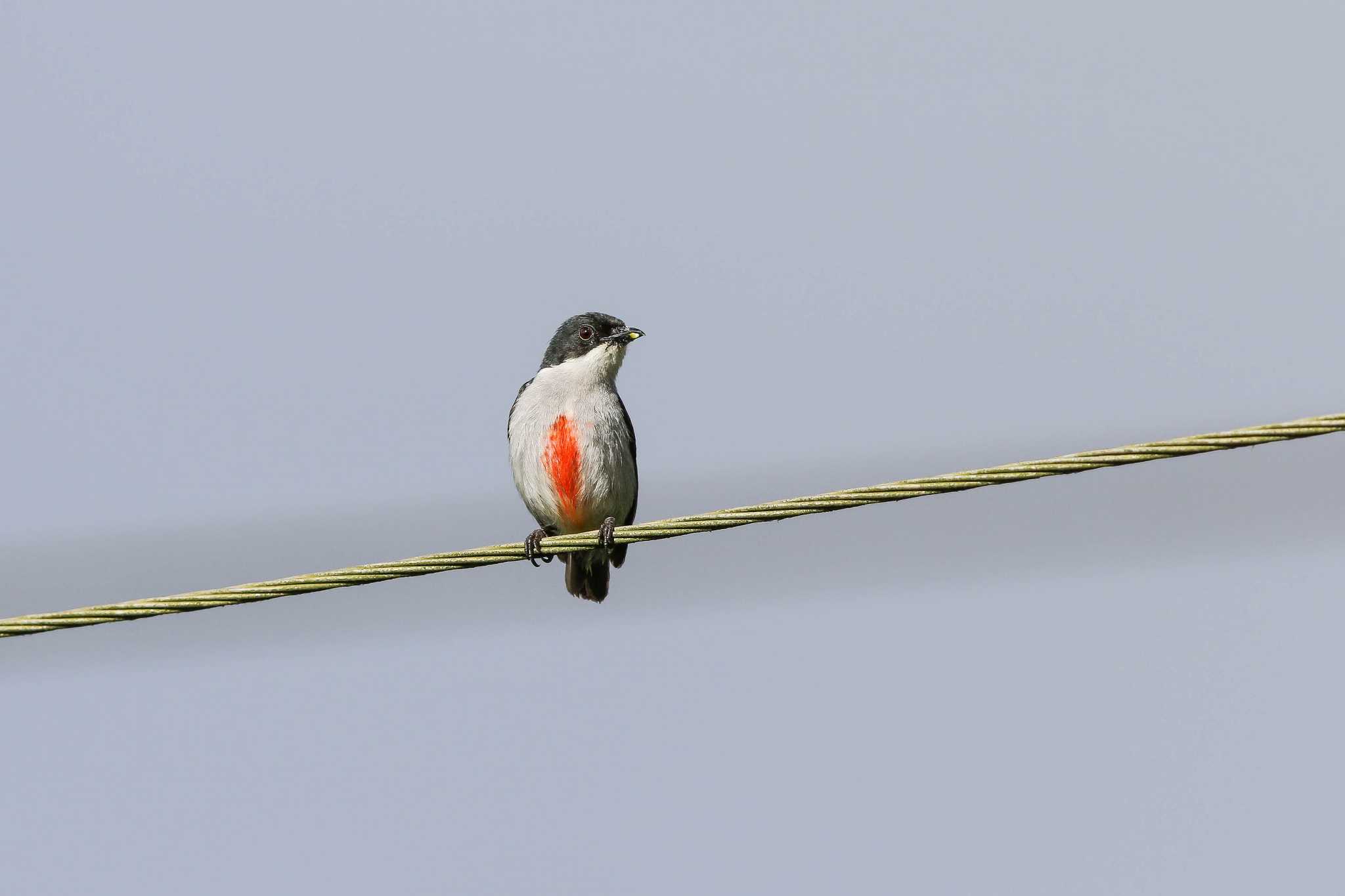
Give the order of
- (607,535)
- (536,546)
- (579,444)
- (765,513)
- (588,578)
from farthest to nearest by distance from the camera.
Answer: (588,578) → (579,444) → (536,546) → (607,535) → (765,513)

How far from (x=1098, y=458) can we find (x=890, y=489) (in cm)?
73

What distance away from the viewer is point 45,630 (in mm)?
7113

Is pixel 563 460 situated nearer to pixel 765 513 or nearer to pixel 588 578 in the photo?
pixel 588 578

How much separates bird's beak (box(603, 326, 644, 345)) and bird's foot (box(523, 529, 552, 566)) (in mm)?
1126

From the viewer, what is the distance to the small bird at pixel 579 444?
422 inches

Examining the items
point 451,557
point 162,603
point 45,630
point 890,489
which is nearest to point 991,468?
point 890,489

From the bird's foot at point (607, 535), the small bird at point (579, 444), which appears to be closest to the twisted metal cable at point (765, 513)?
the bird's foot at point (607, 535)

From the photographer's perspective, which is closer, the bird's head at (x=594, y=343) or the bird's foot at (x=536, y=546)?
the bird's foot at (x=536, y=546)

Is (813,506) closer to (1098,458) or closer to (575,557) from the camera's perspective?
(1098,458)

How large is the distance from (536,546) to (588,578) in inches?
77.3

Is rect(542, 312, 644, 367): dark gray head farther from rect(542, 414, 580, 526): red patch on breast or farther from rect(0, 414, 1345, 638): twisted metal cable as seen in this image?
rect(0, 414, 1345, 638): twisted metal cable

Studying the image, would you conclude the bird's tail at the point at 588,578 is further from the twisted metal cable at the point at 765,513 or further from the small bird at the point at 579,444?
the twisted metal cable at the point at 765,513

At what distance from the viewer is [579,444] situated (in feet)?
35.0

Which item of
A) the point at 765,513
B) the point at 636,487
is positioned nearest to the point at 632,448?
the point at 636,487
